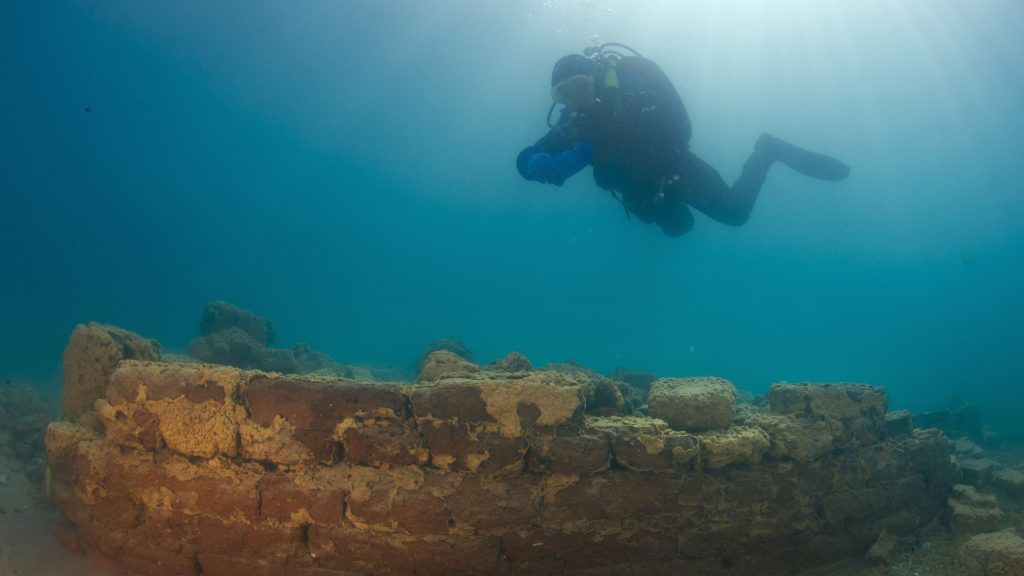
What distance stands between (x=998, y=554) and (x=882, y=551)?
0.76m

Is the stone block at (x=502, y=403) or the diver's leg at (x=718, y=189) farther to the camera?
the diver's leg at (x=718, y=189)

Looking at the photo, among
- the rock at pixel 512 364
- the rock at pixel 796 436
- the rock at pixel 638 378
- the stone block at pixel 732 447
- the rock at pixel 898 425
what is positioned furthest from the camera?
the rock at pixel 638 378

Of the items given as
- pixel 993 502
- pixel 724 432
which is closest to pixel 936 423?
pixel 993 502

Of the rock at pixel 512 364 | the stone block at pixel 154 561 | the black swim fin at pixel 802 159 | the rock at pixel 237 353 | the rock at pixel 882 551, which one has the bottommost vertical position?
the rock at pixel 882 551

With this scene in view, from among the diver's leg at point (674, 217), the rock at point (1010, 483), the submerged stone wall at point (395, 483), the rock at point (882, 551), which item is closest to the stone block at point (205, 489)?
the submerged stone wall at point (395, 483)

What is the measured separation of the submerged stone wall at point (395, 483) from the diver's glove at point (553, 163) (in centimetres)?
277

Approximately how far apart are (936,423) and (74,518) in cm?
1303

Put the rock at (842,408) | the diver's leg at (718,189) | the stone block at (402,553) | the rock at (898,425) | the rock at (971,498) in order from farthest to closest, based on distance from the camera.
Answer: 1. the diver's leg at (718,189)
2. the rock at (898,425)
3. the rock at (971,498)
4. the rock at (842,408)
5. the stone block at (402,553)

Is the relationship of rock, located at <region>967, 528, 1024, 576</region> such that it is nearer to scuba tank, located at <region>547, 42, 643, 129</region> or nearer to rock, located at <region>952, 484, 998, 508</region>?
rock, located at <region>952, 484, 998, 508</region>

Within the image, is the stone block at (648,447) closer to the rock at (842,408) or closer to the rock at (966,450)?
the rock at (842,408)

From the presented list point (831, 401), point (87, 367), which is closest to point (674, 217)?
point (831, 401)

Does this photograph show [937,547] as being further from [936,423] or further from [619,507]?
[936,423]

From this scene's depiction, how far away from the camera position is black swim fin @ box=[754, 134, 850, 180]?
7.32 metres

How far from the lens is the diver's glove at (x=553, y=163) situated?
581cm
